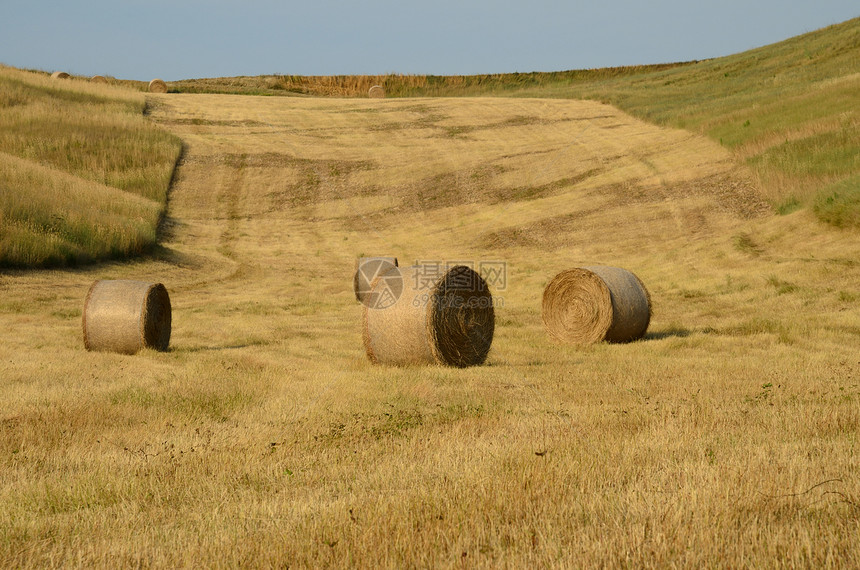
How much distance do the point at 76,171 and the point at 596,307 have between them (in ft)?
95.3

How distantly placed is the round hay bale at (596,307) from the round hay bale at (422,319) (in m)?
3.06

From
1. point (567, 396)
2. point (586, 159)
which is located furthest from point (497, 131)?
point (567, 396)

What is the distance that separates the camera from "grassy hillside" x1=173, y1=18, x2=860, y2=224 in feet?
91.8

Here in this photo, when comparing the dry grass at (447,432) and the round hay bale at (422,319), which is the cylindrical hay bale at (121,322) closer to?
the dry grass at (447,432)

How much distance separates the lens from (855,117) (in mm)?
31078

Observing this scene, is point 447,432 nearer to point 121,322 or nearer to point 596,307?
point 596,307

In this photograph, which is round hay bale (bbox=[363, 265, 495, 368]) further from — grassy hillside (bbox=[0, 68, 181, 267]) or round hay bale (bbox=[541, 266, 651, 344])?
grassy hillside (bbox=[0, 68, 181, 267])

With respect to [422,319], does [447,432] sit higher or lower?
lower

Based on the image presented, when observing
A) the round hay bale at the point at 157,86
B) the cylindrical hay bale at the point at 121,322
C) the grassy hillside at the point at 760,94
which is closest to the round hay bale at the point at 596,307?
the cylindrical hay bale at the point at 121,322

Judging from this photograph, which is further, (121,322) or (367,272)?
(367,272)

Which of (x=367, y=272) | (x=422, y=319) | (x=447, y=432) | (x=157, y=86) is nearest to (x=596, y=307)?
(x=422, y=319)

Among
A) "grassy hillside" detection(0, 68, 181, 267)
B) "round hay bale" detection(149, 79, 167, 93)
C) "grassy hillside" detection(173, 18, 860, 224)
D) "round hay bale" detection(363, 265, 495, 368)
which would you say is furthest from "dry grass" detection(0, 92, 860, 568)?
"round hay bale" detection(149, 79, 167, 93)

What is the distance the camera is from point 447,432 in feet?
22.9

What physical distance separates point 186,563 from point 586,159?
36384 millimetres
